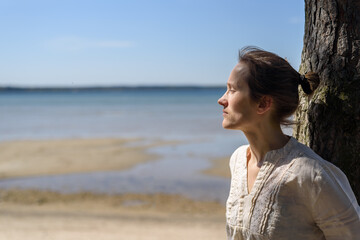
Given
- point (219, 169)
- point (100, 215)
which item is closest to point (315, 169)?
point (100, 215)

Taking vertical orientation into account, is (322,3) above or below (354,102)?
above

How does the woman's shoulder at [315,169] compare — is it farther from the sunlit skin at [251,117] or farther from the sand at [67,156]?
the sand at [67,156]

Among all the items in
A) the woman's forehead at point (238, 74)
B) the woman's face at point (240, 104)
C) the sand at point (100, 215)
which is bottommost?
the sand at point (100, 215)

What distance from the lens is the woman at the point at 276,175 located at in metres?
1.64

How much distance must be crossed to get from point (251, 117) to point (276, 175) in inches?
10.4

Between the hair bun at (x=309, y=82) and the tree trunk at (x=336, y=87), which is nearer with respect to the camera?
the hair bun at (x=309, y=82)

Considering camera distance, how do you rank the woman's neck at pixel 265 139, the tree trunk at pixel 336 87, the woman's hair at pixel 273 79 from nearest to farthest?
1. the woman's hair at pixel 273 79
2. the woman's neck at pixel 265 139
3. the tree trunk at pixel 336 87

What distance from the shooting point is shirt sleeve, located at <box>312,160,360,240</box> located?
5.33 ft

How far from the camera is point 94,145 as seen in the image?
1588 cm

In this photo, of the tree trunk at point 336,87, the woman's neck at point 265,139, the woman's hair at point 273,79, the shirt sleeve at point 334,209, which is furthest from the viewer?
the tree trunk at point 336,87

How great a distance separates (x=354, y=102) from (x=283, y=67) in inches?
24.2

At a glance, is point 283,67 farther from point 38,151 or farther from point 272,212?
point 38,151

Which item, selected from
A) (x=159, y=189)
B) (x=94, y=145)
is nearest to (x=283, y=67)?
(x=159, y=189)

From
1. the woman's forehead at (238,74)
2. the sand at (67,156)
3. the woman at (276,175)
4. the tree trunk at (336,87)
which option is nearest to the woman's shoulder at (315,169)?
the woman at (276,175)
